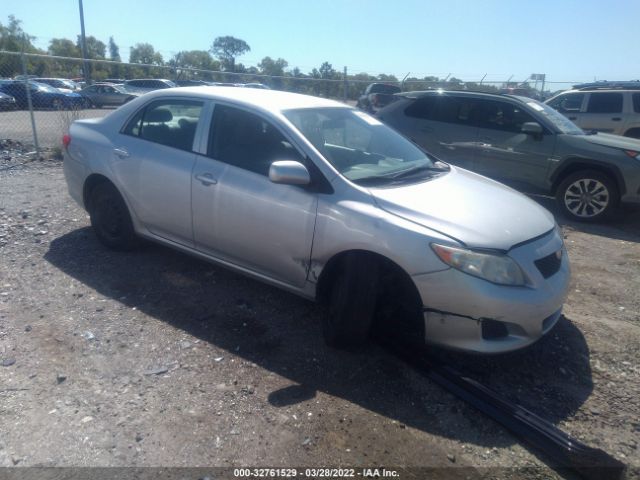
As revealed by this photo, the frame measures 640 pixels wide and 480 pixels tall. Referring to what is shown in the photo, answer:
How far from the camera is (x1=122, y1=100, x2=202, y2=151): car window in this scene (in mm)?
4168

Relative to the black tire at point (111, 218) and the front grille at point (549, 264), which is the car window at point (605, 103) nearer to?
the front grille at point (549, 264)

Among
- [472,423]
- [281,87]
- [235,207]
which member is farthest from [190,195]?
[281,87]

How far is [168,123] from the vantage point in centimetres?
438

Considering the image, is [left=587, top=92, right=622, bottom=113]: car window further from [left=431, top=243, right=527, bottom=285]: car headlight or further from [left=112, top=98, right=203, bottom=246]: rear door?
[left=112, top=98, right=203, bottom=246]: rear door

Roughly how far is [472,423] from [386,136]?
255 cm

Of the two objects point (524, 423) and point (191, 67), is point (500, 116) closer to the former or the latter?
point (524, 423)

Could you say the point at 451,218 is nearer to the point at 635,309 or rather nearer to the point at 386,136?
the point at 386,136

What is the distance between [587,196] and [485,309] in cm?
499

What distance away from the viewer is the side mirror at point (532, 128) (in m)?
7.16

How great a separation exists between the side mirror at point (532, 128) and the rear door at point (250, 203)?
4916 mm

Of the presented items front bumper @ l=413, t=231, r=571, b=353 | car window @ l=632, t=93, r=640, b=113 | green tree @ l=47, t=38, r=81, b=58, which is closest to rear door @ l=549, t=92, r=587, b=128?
car window @ l=632, t=93, r=640, b=113

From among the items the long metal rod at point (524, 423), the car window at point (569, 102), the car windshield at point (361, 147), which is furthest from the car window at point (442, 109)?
the long metal rod at point (524, 423)

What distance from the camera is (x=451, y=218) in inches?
123

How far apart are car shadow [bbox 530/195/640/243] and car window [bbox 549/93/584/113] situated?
181 inches
